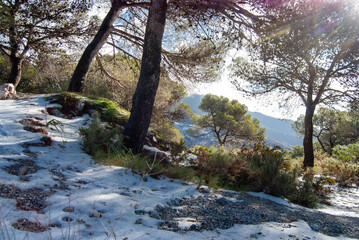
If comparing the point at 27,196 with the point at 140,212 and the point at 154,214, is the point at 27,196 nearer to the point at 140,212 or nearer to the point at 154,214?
the point at 140,212

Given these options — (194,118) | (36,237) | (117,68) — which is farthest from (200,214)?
(194,118)

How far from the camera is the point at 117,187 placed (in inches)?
103

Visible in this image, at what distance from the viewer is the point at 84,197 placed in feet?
6.72

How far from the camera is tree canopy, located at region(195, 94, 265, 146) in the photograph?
18594mm

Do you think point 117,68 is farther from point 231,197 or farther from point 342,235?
point 342,235

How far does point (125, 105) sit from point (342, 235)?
7591 millimetres

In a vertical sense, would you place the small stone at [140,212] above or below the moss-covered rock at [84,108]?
below

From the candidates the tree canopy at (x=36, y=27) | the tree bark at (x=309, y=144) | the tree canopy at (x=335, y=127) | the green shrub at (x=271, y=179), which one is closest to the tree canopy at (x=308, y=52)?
the tree bark at (x=309, y=144)

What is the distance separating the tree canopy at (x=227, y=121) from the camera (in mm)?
18594

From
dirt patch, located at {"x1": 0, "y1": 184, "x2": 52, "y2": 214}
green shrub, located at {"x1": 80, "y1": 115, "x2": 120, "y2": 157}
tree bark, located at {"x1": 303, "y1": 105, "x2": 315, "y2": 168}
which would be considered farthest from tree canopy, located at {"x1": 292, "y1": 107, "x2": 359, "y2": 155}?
dirt patch, located at {"x1": 0, "y1": 184, "x2": 52, "y2": 214}

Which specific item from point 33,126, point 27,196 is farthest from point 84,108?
point 27,196

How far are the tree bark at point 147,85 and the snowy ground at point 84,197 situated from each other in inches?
40.1

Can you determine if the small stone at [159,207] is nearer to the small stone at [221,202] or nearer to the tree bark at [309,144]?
the small stone at [221,202]

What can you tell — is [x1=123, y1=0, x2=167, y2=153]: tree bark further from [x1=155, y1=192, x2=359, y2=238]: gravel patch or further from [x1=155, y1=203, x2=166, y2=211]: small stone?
[x1=155, y1=203, x2=166, y2=211]: small stone
